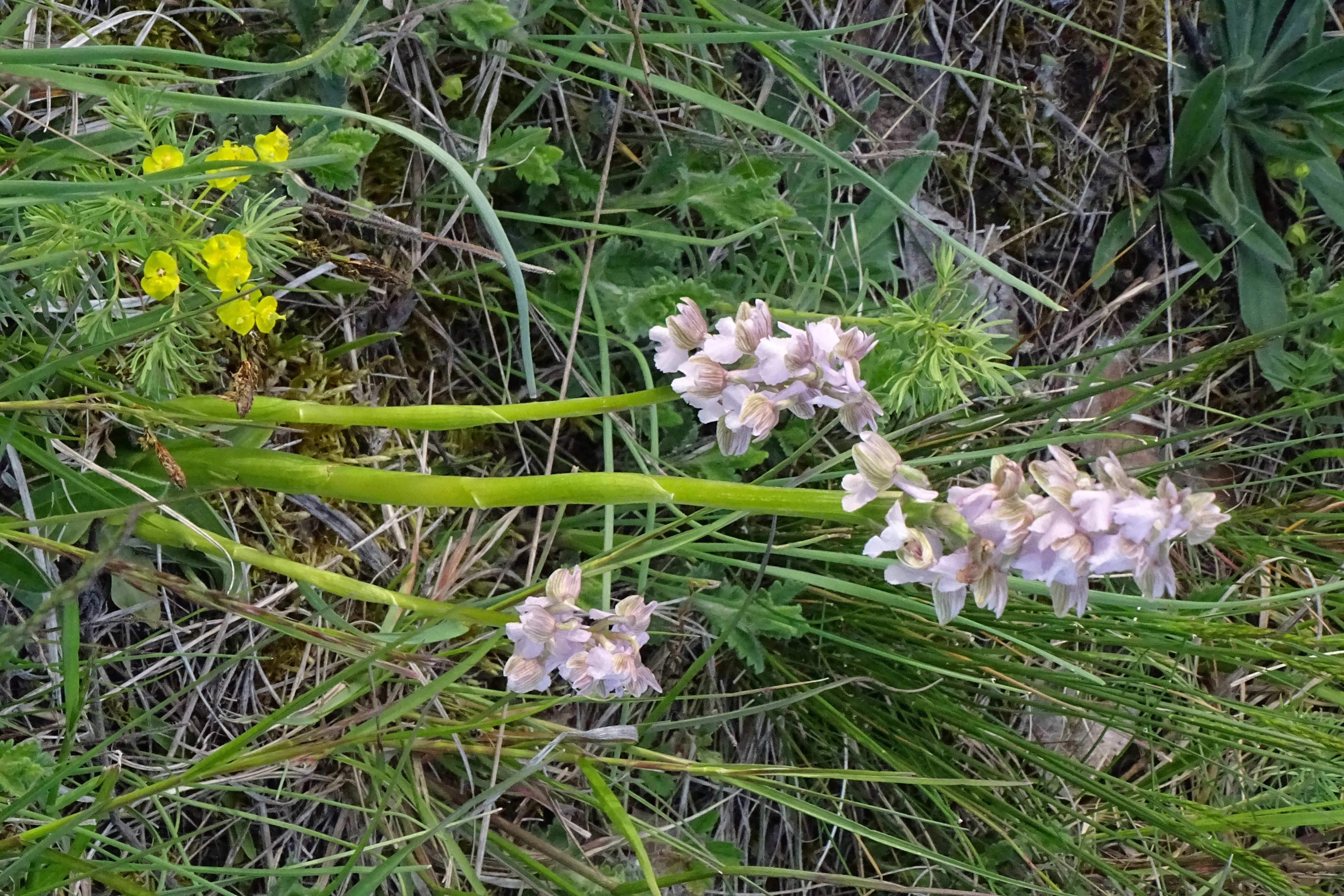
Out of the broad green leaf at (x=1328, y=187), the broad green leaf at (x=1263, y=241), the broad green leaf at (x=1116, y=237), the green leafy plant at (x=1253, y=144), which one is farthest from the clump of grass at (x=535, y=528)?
the broad green leaf at (x=1328, y=187)

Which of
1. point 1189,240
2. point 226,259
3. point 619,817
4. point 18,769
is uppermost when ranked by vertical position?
point 226,259

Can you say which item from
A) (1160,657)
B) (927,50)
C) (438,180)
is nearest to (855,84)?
(927,50)

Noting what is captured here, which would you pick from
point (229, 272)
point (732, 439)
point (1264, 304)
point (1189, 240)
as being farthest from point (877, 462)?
point (1264, 304)

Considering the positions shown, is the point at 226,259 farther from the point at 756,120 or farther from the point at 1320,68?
the point at 1320,68

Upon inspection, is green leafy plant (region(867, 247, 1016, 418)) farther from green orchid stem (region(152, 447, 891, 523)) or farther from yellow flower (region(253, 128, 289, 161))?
yellow flower (region(253, 128, 289, 161))

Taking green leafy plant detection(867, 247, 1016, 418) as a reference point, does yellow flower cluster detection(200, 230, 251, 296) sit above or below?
above

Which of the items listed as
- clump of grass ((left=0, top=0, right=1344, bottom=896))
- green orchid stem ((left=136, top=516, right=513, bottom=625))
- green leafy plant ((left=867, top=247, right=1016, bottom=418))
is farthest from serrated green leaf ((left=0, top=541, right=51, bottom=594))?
green leafy plant ((left=867, top=247, right=1016, bottom=418))
